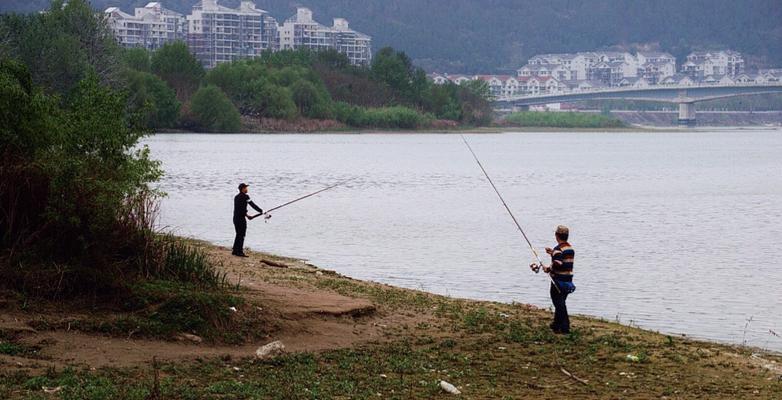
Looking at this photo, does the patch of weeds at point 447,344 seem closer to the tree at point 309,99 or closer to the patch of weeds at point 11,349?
the patch of weeds at point 11,349

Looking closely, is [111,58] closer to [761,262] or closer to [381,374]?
[761,262]

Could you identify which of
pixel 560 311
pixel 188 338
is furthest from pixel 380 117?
pixel 188 338

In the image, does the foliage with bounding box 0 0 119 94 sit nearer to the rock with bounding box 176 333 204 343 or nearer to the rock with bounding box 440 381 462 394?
the rock with bounding box 176 333 204 343

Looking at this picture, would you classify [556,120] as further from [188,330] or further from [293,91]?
[188,330]

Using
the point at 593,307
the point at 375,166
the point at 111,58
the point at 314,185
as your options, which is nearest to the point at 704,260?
the point at 593,307

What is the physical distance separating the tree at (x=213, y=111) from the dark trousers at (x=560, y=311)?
95083mm

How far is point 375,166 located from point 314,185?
2307 cm

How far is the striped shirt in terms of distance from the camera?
593 inches

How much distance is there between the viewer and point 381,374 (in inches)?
491

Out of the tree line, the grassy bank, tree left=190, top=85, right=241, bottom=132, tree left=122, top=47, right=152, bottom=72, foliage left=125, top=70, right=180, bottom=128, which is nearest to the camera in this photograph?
foliage left=125, top=70, right=180, bottom=128

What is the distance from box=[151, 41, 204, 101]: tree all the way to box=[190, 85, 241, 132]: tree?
4.39m

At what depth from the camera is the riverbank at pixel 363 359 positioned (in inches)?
453

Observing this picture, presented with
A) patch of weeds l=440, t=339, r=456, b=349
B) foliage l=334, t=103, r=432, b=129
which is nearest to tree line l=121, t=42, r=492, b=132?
foliage l=334, t=103, r=432, b=129

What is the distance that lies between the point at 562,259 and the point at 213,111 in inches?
3894
